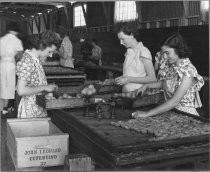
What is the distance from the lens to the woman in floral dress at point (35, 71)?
9.86 ft

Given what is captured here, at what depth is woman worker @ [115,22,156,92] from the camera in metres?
3.22

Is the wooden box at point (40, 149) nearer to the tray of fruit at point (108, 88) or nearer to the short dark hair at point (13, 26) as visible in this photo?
the tray of fruit at point (108, 88)

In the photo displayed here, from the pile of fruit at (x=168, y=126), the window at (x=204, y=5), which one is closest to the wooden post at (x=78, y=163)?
the pile of fruit at (x=168, y=126)

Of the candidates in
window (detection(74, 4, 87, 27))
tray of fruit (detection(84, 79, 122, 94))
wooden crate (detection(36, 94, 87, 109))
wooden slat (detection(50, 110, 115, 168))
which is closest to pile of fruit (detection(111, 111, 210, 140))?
wooden slat (detection(50, 110, 115, 168))

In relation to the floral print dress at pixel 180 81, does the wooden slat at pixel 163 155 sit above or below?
below

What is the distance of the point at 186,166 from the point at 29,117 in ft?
5.03

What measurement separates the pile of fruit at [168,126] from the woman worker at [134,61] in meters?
0.80

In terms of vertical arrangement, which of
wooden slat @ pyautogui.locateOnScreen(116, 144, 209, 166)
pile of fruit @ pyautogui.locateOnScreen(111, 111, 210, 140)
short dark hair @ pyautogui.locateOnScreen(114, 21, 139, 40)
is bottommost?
wooden slat @ pyautogui.locateOnScreen(116, 144, 209, 166)

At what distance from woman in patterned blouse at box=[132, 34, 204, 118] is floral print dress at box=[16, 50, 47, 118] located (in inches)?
42.1

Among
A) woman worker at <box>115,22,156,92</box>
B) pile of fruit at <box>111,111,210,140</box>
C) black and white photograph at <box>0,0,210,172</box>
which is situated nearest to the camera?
black and white photograph at <box>0,0,210,172</box>

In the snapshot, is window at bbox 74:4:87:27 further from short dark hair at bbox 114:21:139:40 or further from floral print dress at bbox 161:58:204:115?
floral print dress at bbox 161:58:204:115

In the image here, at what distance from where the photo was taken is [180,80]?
2.82m

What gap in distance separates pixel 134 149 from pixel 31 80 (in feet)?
5.18

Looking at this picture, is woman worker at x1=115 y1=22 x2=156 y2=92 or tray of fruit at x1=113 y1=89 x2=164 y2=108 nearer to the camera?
tray of fruit at x1=113 y1=89 x2=164 y2=108
